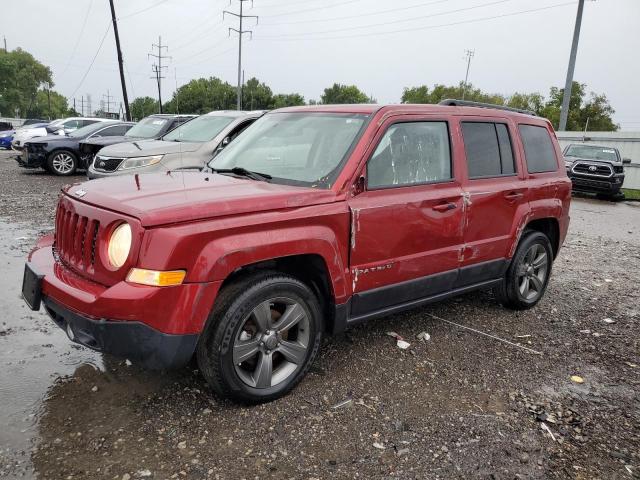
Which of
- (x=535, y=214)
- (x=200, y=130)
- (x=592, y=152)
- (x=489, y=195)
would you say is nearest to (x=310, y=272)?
(x=489, y=195)

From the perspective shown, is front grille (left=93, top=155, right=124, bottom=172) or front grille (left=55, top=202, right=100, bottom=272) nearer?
front grille (left=55, top=202, right=100, bottom=272)

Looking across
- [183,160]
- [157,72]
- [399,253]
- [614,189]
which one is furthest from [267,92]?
[399,253]

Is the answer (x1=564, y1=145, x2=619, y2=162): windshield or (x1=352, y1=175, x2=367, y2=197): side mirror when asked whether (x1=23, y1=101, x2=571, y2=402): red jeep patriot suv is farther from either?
(x1=564, y1=145, x2=619, y2=162): windshield

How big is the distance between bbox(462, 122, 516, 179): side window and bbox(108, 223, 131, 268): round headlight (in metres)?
2.66

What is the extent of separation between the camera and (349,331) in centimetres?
420

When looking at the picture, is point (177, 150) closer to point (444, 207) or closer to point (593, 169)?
point (444, 207)

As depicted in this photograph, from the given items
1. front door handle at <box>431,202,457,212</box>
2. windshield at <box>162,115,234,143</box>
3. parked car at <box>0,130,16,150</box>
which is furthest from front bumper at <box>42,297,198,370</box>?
parked car at <box>0,130,16,150</box>

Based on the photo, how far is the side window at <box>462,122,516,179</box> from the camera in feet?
13.3

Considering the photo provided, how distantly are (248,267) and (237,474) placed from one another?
3.60ft

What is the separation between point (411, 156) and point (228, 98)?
83.1m

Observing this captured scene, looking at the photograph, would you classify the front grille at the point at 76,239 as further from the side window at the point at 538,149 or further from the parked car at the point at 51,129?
the parked car at the point at 51,129

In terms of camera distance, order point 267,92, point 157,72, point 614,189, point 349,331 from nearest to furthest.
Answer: point 349,331 → point 614,189 → point 157,72 → point 267,92

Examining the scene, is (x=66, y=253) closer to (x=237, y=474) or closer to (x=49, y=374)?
(x=49, y=374)

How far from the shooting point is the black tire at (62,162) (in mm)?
13438
